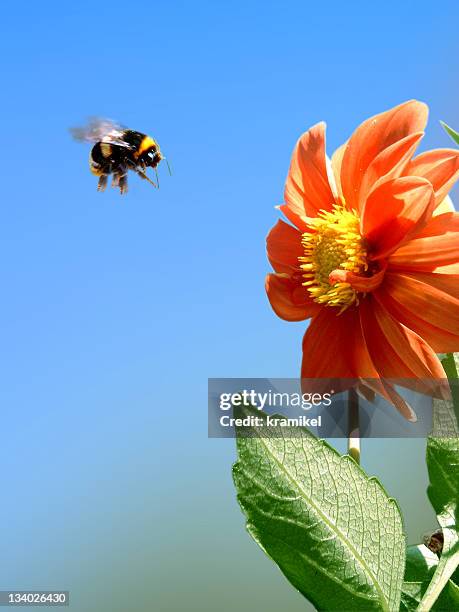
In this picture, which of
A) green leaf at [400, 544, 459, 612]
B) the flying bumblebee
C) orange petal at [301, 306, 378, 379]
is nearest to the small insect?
green leaf at [400, 544, 459, 612]

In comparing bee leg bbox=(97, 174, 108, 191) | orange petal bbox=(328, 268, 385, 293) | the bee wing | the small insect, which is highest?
the bee wing

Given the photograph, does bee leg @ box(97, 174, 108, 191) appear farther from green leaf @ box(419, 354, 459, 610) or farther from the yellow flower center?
green leaf @ box(419, 354, 459, 610)

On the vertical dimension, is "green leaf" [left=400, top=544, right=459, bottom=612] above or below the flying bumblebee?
below

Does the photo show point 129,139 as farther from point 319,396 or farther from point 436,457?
point 436,457

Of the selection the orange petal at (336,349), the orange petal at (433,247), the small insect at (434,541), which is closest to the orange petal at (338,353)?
the orange petal at (336,349)

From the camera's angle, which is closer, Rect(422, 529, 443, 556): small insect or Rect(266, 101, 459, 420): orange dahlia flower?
Rect(422, 529, 443, 556): small insect

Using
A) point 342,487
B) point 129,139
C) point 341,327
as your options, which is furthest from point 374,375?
point 129,139
